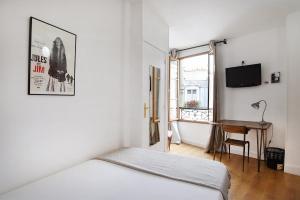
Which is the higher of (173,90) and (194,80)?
(194,80)

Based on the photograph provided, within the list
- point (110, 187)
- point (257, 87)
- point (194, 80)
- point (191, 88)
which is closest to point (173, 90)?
point (191, 88)

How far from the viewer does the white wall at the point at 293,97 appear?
2.85m

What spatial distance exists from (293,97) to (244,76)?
988 mm

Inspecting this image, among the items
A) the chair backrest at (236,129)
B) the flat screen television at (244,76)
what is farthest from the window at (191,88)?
the chair backrest at (236,129)

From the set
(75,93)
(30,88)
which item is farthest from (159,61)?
(30,88)

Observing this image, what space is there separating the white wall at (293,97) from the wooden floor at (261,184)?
0.86 ft

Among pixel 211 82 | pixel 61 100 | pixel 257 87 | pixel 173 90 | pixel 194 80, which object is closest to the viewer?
pixel 61 100

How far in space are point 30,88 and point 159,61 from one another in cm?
209

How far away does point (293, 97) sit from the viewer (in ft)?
9.47

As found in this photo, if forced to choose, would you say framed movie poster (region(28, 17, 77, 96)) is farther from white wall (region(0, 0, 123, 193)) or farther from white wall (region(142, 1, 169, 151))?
white wall (region(142, 1, 169, 151))

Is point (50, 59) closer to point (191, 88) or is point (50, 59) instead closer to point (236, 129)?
point (236, 129)

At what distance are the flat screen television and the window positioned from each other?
0.48 metres

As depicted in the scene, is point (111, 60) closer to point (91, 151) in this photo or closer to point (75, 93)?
point (75, 93)

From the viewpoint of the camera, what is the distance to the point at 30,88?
4.50 ft
